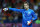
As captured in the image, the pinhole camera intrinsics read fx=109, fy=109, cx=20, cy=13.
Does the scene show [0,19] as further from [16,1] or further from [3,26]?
[16,1]

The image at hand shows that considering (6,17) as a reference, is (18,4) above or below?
above

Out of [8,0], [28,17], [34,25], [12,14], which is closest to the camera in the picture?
[28,17]

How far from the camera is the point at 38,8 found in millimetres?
6766

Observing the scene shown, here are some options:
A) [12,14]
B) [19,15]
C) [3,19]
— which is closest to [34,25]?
[19,15]

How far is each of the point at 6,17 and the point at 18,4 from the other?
112 cm

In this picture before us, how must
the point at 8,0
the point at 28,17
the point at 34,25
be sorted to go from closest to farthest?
the point at 28,17, the point at 34,25, the point at 8,0

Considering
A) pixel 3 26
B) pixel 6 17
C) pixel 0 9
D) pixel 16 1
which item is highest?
pixel 16 1

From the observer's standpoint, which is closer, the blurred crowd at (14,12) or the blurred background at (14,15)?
the blurred background at (14,15)

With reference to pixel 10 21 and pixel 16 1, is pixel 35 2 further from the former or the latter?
pixel 10 21

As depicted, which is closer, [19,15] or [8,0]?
[19,15]

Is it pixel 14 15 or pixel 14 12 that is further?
pixel 14 12

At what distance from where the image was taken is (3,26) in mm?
6270

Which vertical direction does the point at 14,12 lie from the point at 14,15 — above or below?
above

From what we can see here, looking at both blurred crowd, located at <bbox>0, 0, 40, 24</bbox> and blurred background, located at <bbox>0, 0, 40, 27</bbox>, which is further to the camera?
blurred crowd, located at <bbox>0, 0, 40, 24</bbox>
